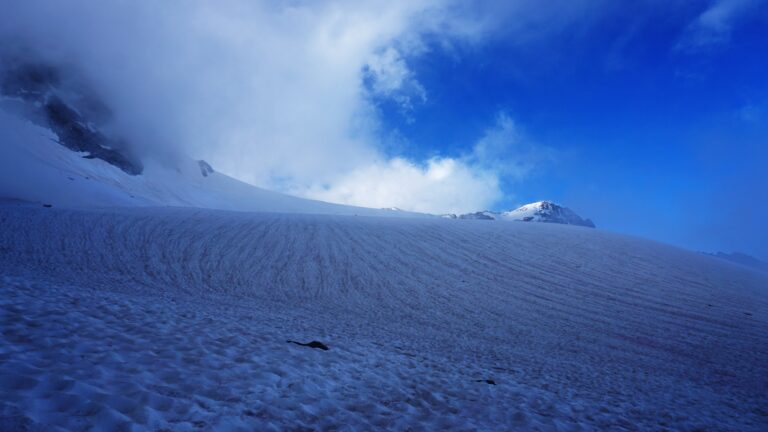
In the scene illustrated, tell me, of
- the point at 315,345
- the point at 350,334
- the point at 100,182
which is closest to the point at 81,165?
the point at 100,182

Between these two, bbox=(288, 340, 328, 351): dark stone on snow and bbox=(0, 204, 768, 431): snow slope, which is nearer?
bbox=(0, 204, 768, 431): snow slope

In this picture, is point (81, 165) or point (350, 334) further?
point (81, 165)

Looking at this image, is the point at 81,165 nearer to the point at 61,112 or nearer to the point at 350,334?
the point at 61,112

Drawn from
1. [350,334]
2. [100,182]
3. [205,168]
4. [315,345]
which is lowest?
[350,334]

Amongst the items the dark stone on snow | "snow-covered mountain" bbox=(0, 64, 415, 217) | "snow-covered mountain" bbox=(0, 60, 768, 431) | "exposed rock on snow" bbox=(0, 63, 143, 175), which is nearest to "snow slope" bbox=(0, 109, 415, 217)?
"snow-covered mountain" bbox=(0, 64, 415, 217)

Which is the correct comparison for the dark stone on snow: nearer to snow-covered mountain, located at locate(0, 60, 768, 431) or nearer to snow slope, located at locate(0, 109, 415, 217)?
snow-covered mountain, located at locate(0, 60, 768, 431)

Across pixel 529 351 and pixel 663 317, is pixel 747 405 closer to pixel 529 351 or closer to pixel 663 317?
pixel 529 351

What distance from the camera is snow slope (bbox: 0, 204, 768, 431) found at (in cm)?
436

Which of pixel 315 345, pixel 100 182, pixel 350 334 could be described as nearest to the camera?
pixel 315 345

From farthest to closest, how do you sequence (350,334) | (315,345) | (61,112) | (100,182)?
(61,112)
(100,182)
(350,334)
(315,345)

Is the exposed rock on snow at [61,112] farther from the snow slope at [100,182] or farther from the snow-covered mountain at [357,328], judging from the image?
the snow-covered mountain at [357,328]

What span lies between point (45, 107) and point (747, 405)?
10149 cm

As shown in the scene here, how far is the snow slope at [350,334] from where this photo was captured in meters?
4.36

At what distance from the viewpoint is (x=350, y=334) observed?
9.35 meters
